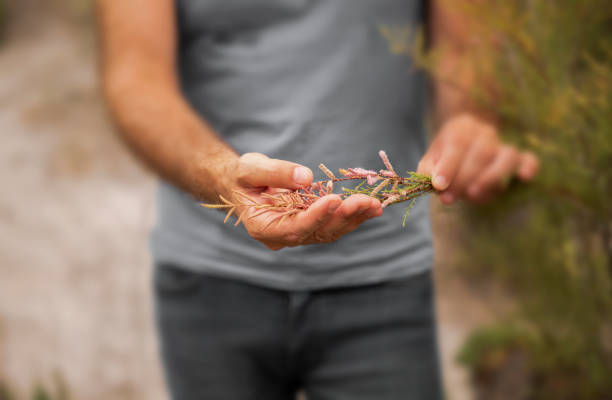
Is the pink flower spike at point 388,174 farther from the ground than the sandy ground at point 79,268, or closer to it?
closer to it

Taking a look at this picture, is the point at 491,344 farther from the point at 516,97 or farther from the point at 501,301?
the point at 516,97

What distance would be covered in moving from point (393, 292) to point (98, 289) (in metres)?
2.47

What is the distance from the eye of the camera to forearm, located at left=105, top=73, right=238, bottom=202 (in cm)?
54

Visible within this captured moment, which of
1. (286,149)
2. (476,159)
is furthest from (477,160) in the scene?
(286,149)

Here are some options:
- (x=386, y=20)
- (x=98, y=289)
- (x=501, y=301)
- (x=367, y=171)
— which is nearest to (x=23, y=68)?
(x=98, y=289)

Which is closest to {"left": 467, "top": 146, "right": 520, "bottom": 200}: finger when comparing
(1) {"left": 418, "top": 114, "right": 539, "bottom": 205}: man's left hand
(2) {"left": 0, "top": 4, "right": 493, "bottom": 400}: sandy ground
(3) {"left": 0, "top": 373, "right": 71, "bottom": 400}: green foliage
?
(1) {"left": 418, "top": 114, "right": 539, "bottom": 205}: man's left hand

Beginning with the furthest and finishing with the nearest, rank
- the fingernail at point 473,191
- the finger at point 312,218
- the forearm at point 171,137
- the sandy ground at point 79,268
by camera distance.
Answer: the sandy ground at point 79,268, the fingernail at point 473,191, the forearm at point 171,137, the finger at point 312,218

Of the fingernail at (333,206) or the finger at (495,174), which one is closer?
the fingernail at (333,206)

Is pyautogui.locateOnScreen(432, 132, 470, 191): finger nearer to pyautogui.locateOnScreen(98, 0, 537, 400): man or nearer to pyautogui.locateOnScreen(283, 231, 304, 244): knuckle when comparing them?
pyautogui.locateOnScreen(98, 0, 537, 400): man

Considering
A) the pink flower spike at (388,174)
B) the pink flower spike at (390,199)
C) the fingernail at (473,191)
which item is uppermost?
the fingernail at (473,191)

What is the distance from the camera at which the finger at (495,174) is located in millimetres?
782

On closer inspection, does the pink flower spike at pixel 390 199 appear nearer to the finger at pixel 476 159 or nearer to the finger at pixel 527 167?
the finger at pixel 476 159

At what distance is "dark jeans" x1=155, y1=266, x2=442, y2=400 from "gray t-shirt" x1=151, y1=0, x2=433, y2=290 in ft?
0.15

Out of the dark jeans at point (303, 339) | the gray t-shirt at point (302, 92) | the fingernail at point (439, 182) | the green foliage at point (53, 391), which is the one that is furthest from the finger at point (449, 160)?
the green foliage at point (53, 391)
